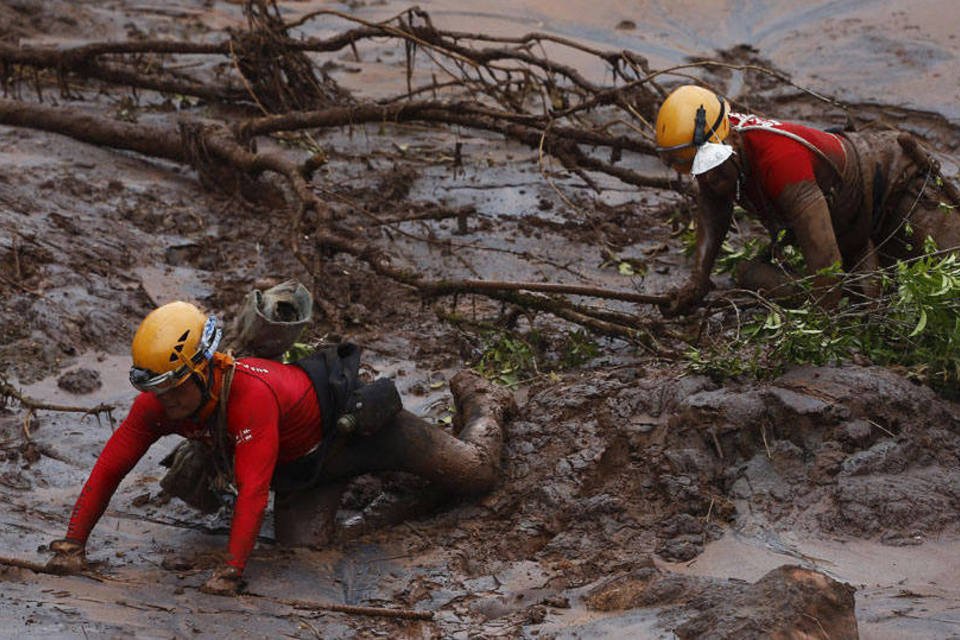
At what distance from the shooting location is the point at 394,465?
15.5 feet

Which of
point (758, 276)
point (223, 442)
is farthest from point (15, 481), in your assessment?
point (758, 276)

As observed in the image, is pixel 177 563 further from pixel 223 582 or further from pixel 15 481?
pixel 15 481

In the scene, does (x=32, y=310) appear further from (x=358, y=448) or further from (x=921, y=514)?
(x=921, y=514)

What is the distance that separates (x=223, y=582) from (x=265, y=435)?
0.51 m

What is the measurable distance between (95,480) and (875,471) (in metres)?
2.71

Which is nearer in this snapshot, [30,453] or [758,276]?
[30,453]

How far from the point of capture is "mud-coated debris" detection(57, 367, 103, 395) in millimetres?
5656

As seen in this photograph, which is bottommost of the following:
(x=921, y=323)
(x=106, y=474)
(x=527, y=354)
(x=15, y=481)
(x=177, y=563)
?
(x=15, y=481)

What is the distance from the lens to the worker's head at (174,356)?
4066 millimetres

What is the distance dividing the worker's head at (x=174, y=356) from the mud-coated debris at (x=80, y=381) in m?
1.64

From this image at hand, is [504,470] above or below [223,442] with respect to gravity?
below

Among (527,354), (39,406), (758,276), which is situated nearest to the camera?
(39,406)

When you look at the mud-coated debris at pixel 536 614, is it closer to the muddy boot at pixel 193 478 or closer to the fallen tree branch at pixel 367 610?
the fallen tree branch at pixel 367 610

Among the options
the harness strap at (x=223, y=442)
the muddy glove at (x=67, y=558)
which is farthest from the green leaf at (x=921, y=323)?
the muddy glove at (x=67, y=558)
